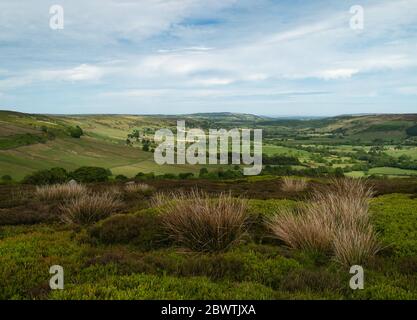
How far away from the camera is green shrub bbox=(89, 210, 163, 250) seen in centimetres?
991

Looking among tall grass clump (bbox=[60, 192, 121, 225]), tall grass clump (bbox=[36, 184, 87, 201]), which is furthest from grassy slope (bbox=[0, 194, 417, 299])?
tall grass clump (bbox=[36, 184, 87, 201])

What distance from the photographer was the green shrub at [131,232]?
9.91m

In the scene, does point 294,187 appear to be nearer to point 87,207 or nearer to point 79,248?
point 87,207

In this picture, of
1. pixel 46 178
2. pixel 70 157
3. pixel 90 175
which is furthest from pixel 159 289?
pixel 70 157

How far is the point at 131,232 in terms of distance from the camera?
10.3 meters

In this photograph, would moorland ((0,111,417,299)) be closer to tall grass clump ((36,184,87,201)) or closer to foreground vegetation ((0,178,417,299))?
foreground vegetation ((0,178,417,299))

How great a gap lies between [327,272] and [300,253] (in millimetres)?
1332

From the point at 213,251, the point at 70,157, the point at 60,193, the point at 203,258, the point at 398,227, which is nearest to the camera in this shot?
the point at 203,258

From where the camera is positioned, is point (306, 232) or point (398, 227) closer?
point (306, 232)

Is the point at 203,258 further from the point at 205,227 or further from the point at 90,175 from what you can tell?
the point at 90,175

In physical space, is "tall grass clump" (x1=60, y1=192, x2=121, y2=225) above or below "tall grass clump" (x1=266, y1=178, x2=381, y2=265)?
below

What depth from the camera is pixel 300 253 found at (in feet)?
27.7

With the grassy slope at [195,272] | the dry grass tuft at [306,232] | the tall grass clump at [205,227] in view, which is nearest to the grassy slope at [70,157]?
the grassy slope at [195,272]

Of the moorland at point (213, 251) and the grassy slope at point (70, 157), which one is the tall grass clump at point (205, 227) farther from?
the grassy slope at point (70, 157)
